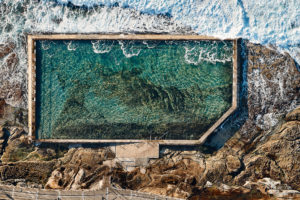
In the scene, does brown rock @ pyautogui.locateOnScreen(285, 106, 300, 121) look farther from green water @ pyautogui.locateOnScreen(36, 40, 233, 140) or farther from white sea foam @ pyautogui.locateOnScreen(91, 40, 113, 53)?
white sea foam @ pyautogui.locateOnScreen(91, 40, 113, 53)

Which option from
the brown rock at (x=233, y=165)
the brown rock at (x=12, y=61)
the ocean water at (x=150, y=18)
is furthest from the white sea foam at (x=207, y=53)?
the brown rock at (x=12, y=61)

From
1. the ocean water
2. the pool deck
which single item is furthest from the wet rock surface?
the pool deck

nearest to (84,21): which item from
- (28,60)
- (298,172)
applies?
(28,60)

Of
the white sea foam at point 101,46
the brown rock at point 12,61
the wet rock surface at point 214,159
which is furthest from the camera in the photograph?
the brown rock at point 12,61

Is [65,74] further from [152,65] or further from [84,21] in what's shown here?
[152,65]

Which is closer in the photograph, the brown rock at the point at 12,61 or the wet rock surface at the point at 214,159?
the wet rock surface at the point at 214,159

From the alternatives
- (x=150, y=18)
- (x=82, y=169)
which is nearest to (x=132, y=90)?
(x=150, y=18)

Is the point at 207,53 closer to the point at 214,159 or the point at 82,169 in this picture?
the point at 214,159

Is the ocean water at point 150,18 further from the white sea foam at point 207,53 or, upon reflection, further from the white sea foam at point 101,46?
→ the white sea foam at point 207,53
